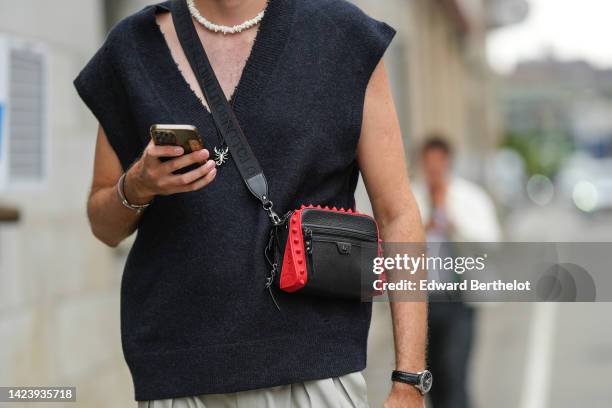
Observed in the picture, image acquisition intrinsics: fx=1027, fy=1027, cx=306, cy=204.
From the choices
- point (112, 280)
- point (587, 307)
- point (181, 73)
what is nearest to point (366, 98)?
point (181, 73)

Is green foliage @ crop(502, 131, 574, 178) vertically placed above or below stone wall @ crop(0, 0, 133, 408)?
above

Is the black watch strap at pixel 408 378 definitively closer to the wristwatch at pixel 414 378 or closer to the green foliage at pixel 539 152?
the wristwatch at pixel 414 378

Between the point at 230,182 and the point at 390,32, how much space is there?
59 cm

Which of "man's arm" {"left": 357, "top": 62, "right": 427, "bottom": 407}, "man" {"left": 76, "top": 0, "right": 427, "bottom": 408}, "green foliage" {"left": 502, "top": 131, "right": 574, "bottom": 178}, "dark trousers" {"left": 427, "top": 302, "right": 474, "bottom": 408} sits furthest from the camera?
"green foliage" {"left": 502, "top": 131, "right": 574, "bottom": 178}

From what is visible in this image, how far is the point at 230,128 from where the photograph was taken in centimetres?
230

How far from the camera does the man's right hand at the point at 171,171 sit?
2.07 meters

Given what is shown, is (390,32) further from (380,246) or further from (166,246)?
(166,246)

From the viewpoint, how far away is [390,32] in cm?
255

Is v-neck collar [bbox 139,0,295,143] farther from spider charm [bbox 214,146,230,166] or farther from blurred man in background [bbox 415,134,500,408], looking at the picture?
blurred man in background [bbox 415,134,500,408]

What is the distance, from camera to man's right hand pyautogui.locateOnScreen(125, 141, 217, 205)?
207 centimetres

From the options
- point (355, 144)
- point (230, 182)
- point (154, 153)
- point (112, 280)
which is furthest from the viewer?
point (112, 280)

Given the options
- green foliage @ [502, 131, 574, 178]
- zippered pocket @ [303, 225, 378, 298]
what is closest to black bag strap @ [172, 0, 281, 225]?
zippered pocket @ [303, 225, 378, 298]

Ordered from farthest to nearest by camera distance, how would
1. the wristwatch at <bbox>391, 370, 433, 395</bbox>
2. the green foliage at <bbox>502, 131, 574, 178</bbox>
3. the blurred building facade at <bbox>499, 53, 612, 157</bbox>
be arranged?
the blurred building facade at <bbox>499, 53, 612, 157</bbox>, the green foliage at <bbox>502, 131, 574, 178</bbox>, the wristwatch at <bbox>391, 370, 433, 395</bbox>

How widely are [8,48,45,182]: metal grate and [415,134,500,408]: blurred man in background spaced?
2490 millimetres
